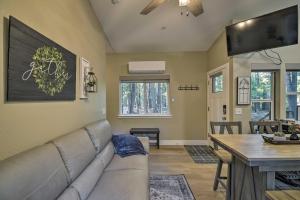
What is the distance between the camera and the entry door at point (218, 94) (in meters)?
4.54

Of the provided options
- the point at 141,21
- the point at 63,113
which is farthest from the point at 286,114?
the point at 63,113

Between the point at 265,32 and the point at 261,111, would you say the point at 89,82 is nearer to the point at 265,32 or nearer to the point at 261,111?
the point at 265,32

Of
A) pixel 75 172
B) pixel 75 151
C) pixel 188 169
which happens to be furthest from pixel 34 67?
pixel 188 169

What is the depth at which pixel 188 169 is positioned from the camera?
396 cm

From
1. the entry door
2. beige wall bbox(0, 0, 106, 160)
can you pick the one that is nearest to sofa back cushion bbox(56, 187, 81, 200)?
beige wall bbox(0, 0, 106, 160)

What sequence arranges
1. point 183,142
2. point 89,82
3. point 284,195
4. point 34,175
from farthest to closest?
1. point 183,142
2. point 89,82
3. point 284,195
4. point 34,175

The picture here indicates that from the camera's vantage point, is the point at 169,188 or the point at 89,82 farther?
the point at 89,82

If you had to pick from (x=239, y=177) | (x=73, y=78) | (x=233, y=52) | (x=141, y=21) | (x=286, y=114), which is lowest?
(x=239, y=177)

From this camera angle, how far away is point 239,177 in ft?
7.68

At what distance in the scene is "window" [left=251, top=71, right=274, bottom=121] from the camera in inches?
175

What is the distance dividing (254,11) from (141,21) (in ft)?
7.10

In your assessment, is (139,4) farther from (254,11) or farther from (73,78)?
(254,11)

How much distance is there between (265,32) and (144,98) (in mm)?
3553

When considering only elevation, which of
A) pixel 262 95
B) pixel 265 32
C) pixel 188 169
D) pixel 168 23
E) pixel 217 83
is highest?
pixel 168 23
